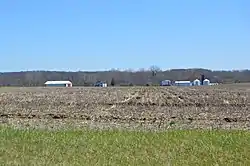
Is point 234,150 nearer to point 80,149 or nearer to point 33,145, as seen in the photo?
point 80,149

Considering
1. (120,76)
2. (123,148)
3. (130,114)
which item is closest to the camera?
(123,148)

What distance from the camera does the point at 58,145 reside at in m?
10.6

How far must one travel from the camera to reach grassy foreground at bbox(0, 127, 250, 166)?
9.27 meters

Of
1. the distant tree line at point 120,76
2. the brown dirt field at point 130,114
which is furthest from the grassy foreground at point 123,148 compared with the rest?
the distant tree line at point 120,76

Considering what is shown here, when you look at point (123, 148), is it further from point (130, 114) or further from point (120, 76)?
point (120, 76)

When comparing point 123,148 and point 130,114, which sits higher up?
point 123,148

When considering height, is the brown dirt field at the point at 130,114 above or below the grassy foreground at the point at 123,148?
below

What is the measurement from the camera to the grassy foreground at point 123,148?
30.4 ft

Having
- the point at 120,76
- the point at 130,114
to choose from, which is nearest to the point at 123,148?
the point at 130,114

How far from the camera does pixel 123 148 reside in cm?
1042

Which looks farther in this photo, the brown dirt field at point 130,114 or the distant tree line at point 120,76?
the distant tree line at point 120,76

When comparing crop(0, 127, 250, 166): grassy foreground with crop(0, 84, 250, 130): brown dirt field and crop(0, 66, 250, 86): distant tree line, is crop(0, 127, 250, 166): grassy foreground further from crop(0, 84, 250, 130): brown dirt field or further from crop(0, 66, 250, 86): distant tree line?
crop(0, 66, 250, 86): distant tree line

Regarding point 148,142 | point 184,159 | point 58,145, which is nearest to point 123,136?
point 148,142

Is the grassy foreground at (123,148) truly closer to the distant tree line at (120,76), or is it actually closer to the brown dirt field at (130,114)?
the brown dirt field at (130,114)
